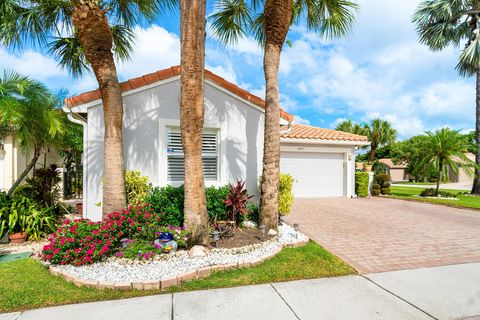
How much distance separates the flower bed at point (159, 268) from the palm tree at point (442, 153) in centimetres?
1416

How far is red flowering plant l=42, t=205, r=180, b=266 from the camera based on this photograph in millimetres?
4523

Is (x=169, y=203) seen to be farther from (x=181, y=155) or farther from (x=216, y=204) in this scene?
(x=181, y=155)

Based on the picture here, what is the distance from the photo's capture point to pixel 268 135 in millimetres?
6402

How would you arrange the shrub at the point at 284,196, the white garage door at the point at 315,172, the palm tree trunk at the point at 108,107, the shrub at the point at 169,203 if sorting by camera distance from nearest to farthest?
the palm tree trunk at the point at 108,107, the shrub at the point at 169,203, the shrub at the point at 284,196, the white garage door at the point at 315,172

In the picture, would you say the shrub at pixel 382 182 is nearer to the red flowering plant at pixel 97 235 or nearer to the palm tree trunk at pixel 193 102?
the palm tree trunk at pixel 193 102

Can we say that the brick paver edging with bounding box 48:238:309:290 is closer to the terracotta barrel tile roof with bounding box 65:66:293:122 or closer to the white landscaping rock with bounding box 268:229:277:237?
Answer: the white landscaping rock with bounding box 268:229:277:237

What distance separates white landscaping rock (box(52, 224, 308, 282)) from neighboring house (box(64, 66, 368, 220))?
9.08 feet

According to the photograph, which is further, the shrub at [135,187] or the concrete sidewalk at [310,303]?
the shrub at [135,187]

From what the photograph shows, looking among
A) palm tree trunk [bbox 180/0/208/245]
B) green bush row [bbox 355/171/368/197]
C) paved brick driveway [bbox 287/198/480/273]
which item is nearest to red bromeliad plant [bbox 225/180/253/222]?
palm tree trunk [bbox 180/0/208/245]

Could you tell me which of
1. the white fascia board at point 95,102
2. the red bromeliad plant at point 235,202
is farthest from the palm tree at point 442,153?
the white fascia board at point 95,102

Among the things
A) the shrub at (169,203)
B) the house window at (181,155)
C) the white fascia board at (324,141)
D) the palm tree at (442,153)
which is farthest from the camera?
the palm tree at (442,153)

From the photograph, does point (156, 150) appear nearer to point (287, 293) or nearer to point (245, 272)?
point (245, 272)

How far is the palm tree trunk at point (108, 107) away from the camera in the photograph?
5.50 metres

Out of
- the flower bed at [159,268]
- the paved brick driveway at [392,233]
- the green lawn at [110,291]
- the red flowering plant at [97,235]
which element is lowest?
the green lawn at [110,291]
